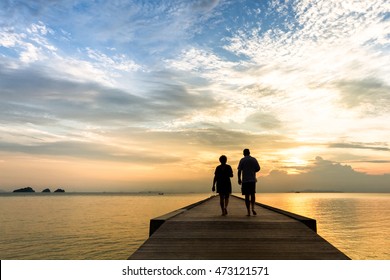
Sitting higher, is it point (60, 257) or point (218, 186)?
point (218, 186)

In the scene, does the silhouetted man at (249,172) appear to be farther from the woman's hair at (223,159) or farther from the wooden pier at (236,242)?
the wooden pier at (236,242)

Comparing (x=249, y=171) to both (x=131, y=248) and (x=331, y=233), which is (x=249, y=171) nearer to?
(x=131, y=248)

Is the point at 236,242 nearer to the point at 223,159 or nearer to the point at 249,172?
the point at 249,172

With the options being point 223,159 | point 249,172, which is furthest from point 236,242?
point 223,159

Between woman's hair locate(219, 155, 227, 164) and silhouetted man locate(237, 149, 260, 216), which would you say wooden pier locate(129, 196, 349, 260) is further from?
woman's hair locate(219, 155, 227, 164)

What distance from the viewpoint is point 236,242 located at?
7.59 metres

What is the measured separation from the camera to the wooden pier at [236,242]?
21.1 ft

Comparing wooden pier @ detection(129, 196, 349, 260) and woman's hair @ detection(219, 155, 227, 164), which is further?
woman's hair @ detection(219, 155, 227, 164)

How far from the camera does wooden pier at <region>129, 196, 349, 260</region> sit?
6445 millimetres

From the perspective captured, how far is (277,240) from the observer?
7695 millimetres

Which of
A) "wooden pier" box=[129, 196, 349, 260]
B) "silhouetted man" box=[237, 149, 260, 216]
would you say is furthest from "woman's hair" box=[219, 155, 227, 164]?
"wooden pier" box=[129, 196, 349, 260]

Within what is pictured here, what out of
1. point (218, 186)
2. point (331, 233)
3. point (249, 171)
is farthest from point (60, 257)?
point (331, 233)
